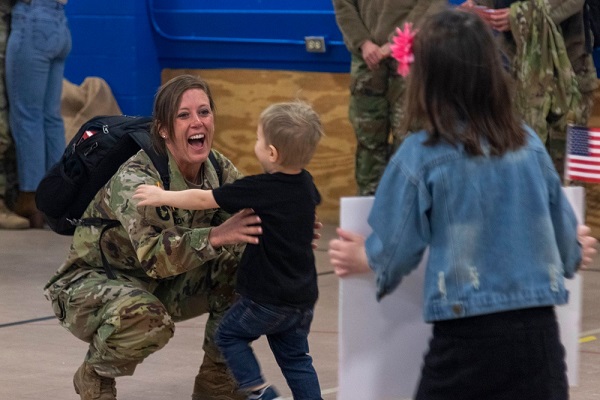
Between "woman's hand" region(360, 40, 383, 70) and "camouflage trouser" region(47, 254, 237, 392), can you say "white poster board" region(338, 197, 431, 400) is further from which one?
"woman's hand" region(360, 40, 383, 70)

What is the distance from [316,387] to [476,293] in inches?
52.8

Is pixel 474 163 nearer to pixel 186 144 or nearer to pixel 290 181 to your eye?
pixel 290 181

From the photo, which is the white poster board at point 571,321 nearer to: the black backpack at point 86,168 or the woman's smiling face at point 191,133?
the woman's smiling face at point 191,133

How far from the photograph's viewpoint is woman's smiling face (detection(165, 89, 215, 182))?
4.32 meters

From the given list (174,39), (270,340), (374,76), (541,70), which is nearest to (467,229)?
(270,340)

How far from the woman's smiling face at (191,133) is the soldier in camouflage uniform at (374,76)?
3.04m

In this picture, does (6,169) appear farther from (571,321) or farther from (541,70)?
(571,321)

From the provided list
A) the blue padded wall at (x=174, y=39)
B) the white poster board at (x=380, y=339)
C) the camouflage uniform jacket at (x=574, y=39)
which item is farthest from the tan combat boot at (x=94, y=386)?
the blue padded wall at (x=174, y=39)

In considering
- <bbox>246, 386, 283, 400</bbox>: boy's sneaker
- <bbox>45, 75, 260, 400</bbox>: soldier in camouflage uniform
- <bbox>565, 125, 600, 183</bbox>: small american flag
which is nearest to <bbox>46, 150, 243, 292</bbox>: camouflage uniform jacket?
<bbox>45, 75, 260, 400</bbox>: soldier in camouflage uniform

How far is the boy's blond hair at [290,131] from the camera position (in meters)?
3.84

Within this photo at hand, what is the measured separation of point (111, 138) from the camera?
4.54 metres

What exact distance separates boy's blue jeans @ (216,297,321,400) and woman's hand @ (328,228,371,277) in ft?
2.97

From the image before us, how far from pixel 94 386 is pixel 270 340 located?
2.22 ft

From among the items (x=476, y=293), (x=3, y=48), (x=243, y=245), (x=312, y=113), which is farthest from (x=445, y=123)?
(x=3, y=48)
